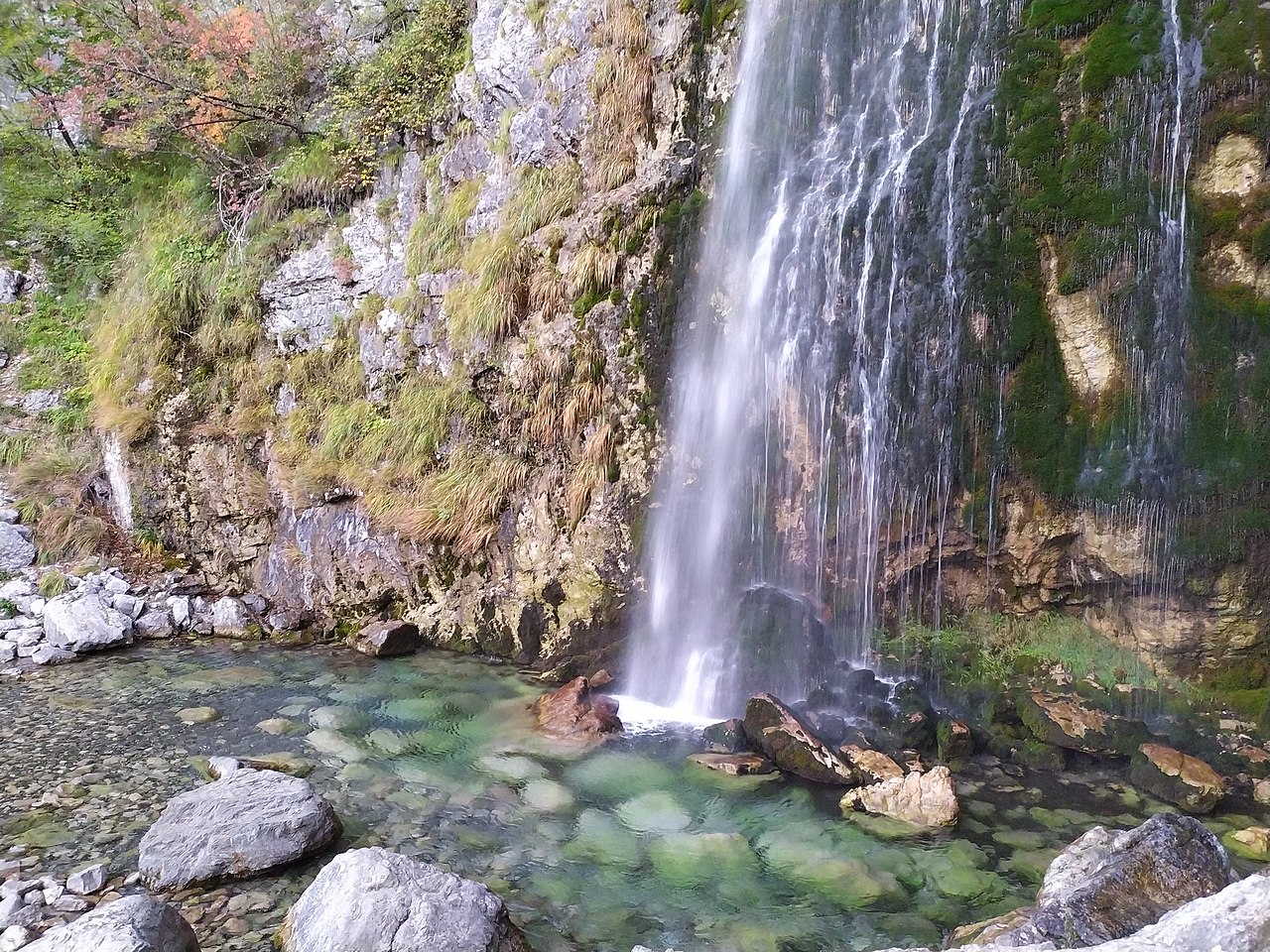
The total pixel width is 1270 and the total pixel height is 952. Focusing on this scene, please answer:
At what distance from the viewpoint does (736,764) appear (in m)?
5.28

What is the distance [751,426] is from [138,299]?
30.0ft

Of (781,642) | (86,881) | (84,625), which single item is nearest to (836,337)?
(781,642)

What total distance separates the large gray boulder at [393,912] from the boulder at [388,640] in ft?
14.2

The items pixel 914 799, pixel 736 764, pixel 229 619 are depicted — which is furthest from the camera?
pixel 229 619

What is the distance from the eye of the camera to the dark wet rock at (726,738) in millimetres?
5543

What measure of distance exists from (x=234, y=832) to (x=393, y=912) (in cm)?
132

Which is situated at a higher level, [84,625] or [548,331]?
[548,331]

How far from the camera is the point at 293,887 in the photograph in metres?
3.92

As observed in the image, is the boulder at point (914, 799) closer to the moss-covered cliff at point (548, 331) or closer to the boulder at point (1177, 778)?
the boulder at point (1177, 778)

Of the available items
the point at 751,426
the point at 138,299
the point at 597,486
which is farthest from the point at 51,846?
the point at 138,299

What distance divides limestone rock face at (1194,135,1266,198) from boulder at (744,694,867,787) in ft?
14.2

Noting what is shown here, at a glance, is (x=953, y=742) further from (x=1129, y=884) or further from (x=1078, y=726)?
(x=1129, y=884)

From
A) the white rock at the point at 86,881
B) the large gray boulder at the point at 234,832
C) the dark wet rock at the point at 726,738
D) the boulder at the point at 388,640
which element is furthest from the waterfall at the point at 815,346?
the white rock at the point at 86,881

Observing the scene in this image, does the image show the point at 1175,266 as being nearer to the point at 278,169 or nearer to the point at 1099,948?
the point at 1099,948
